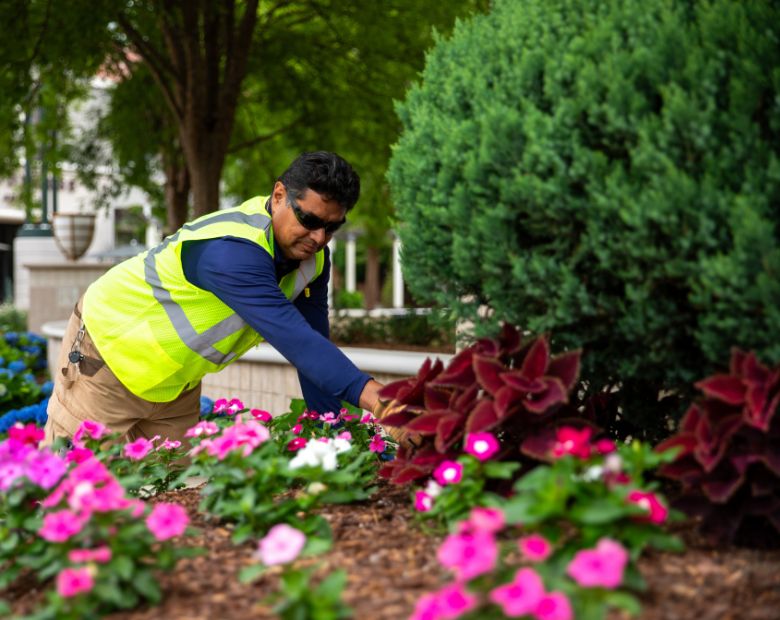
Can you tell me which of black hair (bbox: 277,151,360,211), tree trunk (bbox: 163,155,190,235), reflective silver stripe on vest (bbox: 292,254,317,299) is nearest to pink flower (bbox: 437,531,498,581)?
black hair (bbox: 277,151,360,211)

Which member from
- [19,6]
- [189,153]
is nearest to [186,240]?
[19,6]

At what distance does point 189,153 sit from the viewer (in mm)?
9594

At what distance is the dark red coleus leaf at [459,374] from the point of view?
2.74 m

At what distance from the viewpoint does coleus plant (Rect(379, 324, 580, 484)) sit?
8.25 feet

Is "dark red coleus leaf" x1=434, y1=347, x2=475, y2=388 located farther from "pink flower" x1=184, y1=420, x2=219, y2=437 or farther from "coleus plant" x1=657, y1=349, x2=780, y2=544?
"pink flower" x1=184, y1=420, x2=219, y2=437

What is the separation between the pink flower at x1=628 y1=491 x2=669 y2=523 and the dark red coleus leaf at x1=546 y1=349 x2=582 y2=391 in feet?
1.39

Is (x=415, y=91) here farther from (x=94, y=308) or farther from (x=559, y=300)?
(x=94, y=308)

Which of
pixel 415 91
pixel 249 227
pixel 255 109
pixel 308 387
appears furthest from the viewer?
pixel 255 109

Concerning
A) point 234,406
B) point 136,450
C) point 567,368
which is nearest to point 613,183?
point 567,368

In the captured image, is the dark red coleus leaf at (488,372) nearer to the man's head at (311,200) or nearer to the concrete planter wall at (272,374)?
the man's head at (311,200)

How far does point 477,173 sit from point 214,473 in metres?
1.18

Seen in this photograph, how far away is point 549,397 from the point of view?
97.0 inches

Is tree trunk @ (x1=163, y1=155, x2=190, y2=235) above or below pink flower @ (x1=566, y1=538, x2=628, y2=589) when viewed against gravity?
above

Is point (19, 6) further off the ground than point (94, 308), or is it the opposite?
point (19, 6)
